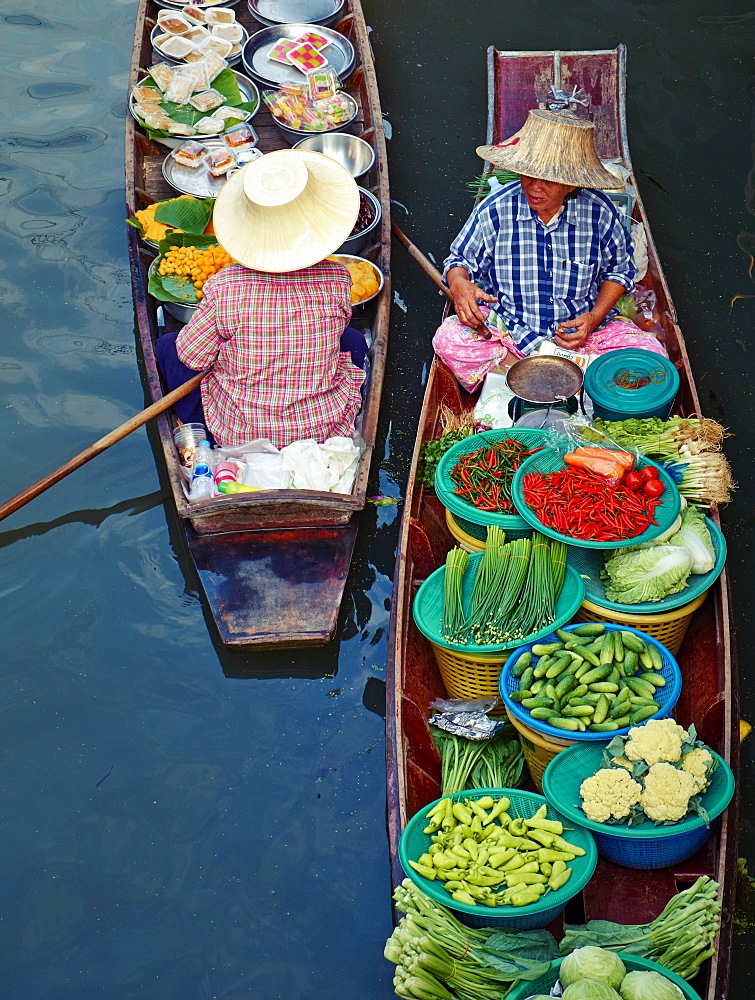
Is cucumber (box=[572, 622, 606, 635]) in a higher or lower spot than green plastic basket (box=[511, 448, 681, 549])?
lower

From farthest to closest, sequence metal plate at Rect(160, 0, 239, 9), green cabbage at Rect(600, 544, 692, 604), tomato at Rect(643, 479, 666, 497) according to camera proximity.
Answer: metal plate at Rect(160, 0, 239, 9), tomato at Rect(643, 479, 666, 497), green cabbage at Rect(600, 544, 692, 604)

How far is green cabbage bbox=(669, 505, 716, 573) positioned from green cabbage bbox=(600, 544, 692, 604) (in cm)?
4

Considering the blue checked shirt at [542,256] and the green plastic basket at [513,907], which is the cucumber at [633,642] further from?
the blue checked shirt at [542,256]

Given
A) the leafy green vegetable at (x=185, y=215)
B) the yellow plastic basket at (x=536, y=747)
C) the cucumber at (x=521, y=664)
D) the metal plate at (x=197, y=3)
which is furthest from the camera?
the metal plate at (x=197, y=3)

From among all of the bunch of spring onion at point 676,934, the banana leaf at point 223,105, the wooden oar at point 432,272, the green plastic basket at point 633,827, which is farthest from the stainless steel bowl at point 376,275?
the bunch of spring onion at point 676,934

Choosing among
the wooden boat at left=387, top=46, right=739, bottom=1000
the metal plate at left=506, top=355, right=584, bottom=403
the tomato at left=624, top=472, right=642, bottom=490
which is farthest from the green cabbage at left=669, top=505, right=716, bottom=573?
the metal plate at left=506, top=355, right=584, bottom=403

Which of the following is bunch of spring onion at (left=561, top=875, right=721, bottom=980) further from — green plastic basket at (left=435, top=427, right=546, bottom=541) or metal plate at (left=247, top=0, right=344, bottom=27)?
metal plate at (left=247, top=0, right=344, bottom=27)

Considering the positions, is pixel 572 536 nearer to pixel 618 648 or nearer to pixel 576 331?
pixel 618 648

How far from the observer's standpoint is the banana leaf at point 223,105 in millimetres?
6027

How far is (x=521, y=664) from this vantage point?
316cm

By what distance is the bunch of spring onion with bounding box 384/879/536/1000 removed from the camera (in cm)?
260

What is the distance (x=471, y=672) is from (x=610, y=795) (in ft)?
2.59

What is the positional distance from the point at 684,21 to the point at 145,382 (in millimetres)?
6163

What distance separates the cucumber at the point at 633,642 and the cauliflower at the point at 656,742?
32 centimetres
